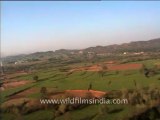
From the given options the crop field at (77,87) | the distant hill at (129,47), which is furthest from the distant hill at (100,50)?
the crop field at (77,87)

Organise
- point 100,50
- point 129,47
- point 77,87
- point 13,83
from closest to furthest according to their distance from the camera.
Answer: point 77,87 < point 13,83 < point 100,50 < point 129,47

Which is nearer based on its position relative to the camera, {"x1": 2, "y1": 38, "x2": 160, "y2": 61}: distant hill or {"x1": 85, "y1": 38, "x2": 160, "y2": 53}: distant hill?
{"x1": 2, "y1": 38, "x2": 160, "y2": 61}: distant hill

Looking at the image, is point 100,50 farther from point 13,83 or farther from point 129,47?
point 13,83

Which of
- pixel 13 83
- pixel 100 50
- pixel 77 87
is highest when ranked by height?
pixel 100 50

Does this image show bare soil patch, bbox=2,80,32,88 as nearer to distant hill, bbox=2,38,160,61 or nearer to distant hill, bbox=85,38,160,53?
distant hill, bbox=2,38,160,61

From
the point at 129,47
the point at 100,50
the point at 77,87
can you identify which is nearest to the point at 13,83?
the point at 77,87

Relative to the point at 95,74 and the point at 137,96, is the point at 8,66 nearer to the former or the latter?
the point at 95,74

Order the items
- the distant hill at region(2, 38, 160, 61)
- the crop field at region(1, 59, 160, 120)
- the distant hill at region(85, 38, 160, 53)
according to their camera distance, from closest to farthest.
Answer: the crop field at region(1, 59, 160, 120)
the distant hill at region(2, 38, 160, 61)
the distant hill at region(85, 38, 160, 53)

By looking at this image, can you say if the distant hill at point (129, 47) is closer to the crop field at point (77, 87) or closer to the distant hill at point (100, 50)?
the distant hill at point (100, 50)

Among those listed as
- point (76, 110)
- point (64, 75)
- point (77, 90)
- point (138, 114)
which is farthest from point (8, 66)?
point (138, 114)

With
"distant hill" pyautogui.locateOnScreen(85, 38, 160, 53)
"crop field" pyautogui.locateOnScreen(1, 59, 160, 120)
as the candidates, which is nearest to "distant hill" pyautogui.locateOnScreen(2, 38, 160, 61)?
"distant hill" pyautogui.locateOnScreen(85, 38, 160, 53)

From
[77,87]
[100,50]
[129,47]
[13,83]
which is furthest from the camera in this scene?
[129,47]
